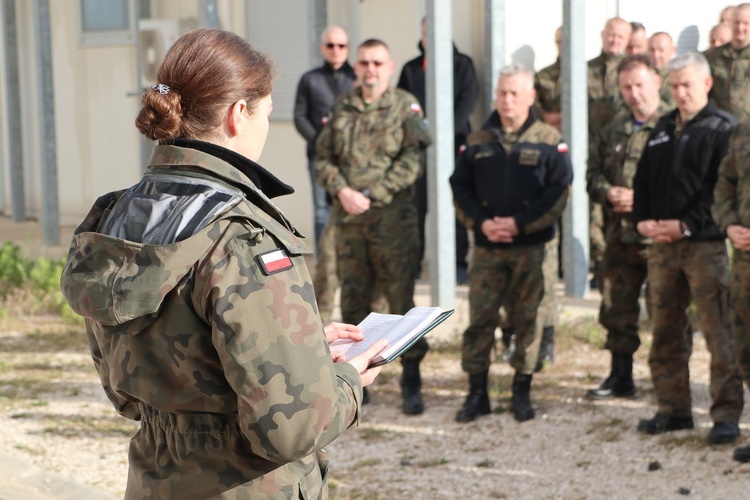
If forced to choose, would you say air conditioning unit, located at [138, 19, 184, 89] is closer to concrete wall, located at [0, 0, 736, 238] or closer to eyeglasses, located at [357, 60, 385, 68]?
concrete wall, located at [0, 0, 736, 238]

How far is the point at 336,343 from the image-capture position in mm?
2730

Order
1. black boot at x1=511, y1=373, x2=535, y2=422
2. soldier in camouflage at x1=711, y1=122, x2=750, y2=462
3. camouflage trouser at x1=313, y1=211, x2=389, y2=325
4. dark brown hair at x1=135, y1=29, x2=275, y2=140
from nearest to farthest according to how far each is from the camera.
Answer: dark brown hair at x1=135, y1=29, x2=275, y2=140
soldier in camouflage at x1=711, y1=122, x2=750, y2=462
black boot at x1=511, y1=373, x2=535, y2=422
camouflage trouser at x1=313, y1=211, x2=389, y2=325

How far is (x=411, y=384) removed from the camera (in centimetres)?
699

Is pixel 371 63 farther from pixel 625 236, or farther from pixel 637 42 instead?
pixel 637 42

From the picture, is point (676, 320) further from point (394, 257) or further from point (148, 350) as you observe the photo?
point (148, 350)

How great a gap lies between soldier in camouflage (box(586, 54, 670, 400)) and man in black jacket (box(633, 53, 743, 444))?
74cm

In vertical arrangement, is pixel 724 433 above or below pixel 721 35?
below

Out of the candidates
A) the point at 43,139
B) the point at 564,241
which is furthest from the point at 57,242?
the point at 564,241

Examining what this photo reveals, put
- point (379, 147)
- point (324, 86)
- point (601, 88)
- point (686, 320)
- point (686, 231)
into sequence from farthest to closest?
point (601, 88), point (324, 86), point (379, 147), point (686, 320), point (686, 231)

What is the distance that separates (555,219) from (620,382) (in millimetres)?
1166

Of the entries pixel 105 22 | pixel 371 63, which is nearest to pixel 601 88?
pixel 371 63

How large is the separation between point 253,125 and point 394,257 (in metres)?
4.47

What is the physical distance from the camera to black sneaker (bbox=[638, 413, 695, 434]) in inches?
244

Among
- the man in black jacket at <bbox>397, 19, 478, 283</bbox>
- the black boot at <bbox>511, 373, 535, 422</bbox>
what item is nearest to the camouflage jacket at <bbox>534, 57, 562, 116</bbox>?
the man in black jacket at <bbox>397, 19, 478, 283</bbox>
